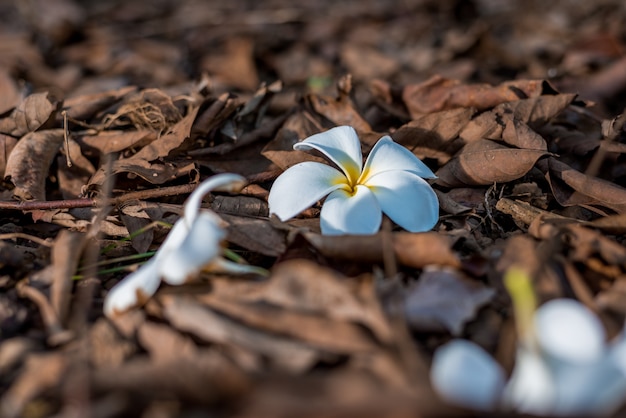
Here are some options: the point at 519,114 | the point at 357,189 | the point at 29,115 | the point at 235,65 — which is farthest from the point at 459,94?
the point at 235,65

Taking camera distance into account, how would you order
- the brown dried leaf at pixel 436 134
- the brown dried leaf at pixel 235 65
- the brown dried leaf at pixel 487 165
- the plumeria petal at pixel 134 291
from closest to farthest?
1. the plumeria petal at pixel 134 291
2. the brown dried leaf at pixel 487 165
3. the brown dried leaf at pixel 436 134
4. the brown dried leaf at pixel 235 65

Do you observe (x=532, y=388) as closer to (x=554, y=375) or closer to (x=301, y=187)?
(x=554, y=375)

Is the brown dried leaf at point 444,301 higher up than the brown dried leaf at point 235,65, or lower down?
higher up

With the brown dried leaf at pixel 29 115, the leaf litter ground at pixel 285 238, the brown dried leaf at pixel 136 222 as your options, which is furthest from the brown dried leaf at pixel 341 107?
the brown dried leaf at pixel 29 115

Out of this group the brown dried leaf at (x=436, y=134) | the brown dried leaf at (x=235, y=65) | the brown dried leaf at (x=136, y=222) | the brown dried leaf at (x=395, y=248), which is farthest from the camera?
the brown dried leaf at (x=235, y=65)

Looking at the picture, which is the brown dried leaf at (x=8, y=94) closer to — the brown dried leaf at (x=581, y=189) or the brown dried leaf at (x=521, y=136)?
the brown dried leaf at (x=521, y=136)

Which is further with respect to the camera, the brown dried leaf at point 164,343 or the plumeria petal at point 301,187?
the plumeria petal at point 301,187

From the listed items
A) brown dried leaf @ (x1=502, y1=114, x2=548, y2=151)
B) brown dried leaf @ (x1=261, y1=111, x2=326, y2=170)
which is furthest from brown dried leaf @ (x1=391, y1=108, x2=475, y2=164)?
brown dried leaf @ (x1=261, y1=111, x2=326, y2=170)
